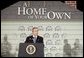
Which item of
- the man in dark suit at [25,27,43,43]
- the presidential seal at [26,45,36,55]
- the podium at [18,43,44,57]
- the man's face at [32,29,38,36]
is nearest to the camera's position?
the podium at [18,43,44,57]

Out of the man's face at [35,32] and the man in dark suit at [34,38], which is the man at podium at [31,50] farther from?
the man's face at [35,32]

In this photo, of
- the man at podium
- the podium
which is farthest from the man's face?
the podium

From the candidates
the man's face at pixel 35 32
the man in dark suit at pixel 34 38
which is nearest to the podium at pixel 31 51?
the man in dark suit at pixel 34 38

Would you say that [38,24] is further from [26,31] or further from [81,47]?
[81,47]

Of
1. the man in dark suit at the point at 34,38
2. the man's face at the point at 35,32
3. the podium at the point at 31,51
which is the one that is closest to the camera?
the podium at the point at 31,51

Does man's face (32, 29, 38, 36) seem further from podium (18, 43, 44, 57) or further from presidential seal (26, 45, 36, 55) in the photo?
podium (18, 43, 44, 57)

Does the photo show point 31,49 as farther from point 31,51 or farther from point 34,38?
point 34,38

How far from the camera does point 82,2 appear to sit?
44.7 ft

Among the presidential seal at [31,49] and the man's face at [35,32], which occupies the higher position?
the presidential seal at [31,49]

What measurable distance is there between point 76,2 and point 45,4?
113 cm

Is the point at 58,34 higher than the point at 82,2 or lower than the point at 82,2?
lower

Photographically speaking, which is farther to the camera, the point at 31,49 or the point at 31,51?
the point at 31,49

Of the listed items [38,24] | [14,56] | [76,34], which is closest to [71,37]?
[76,34]

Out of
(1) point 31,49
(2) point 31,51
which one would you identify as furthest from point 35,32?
(2) point 31,51
